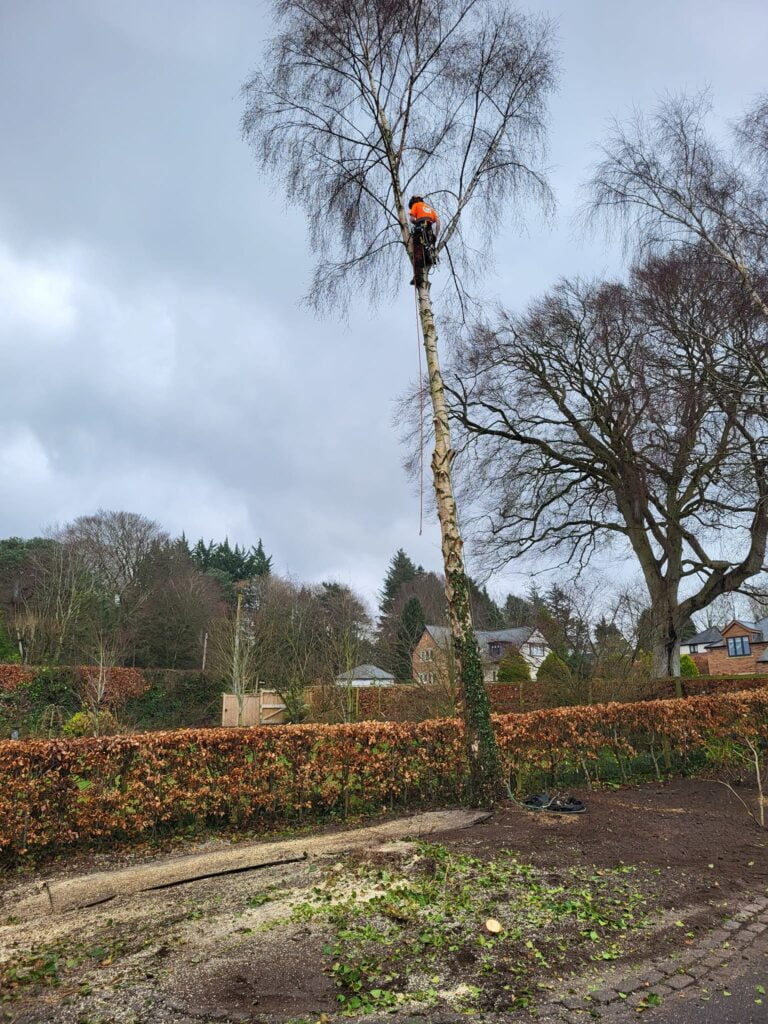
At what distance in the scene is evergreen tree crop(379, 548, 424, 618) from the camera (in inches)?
2272

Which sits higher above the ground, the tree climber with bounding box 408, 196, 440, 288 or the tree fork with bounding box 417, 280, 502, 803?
the tree climber with bounding box 408, 196, 440, 288

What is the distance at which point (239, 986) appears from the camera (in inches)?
123

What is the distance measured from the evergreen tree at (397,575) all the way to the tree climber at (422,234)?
162ft

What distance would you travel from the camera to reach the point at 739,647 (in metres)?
39.6

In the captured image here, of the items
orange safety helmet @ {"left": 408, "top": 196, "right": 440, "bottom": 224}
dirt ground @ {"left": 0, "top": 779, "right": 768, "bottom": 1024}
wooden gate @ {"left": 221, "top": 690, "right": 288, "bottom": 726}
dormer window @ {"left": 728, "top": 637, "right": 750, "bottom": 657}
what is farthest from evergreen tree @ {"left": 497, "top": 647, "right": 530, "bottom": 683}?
dirt ground @ {"left": 0, "top": 779, "right": 768, "bottom": 1024}

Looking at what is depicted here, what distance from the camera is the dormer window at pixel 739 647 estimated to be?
129 feet

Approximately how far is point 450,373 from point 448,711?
8.74 m

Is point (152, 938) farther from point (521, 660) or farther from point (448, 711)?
point (521, 660)

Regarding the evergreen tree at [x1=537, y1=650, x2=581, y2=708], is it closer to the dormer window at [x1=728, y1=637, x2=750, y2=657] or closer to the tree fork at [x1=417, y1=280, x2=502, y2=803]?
the tree fork at [x1=417, y1=280, x2=502, y2=803]

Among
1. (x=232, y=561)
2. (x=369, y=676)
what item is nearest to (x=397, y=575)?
(x=232, y=561)

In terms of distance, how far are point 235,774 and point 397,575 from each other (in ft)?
171

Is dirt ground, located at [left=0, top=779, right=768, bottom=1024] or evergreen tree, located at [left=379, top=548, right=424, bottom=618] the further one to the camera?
evergreen tree, located at [left=379, top=548, right=424, bottom=618]

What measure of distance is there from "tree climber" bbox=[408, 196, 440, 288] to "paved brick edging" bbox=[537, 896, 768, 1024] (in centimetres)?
691

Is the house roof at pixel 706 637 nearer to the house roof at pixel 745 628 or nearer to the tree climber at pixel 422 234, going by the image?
the house roof at pixel 745 628
